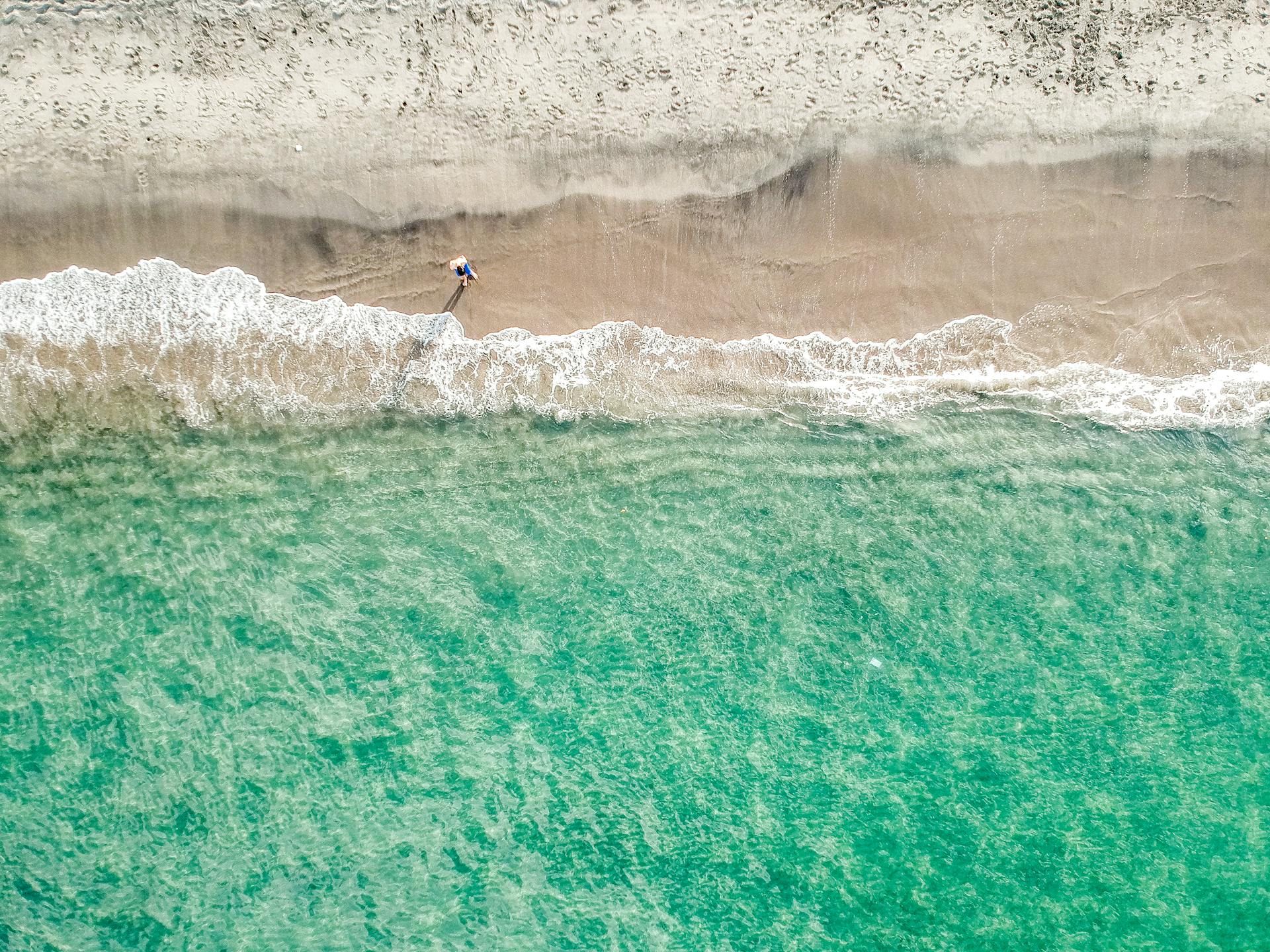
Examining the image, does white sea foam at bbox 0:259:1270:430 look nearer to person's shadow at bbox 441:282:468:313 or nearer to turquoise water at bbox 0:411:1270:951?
person's shadow at bbox 441:282:468:313

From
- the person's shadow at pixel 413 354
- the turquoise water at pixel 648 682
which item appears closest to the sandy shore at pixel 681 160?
the person's shadow at pixel 413 354

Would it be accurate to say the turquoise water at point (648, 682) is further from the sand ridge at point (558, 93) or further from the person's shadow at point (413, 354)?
the sand ridge at point (558, 93)

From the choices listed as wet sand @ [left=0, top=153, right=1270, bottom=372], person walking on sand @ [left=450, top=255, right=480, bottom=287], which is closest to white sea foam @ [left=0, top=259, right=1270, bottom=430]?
wet sand @ [left=0, top=153, right=1270, bottom=372]

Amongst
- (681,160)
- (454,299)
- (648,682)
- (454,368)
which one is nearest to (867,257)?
(681,160)

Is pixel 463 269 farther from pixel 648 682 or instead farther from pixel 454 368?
pixel 648 682

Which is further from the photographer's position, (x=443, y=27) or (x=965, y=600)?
(x=965, y=600)

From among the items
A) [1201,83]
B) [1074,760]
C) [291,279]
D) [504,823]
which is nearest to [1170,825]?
[1074,760]

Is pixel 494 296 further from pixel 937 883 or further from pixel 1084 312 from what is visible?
pixel 937 883
